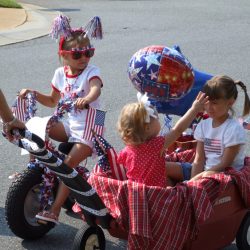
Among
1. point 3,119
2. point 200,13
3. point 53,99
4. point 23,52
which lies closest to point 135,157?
point 3,119

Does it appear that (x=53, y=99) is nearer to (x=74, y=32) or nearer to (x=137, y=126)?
(x=74, y=32)

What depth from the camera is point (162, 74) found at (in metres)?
4.21

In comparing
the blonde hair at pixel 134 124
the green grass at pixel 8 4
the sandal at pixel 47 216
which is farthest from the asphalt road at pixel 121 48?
the green grass at pixel 8 4

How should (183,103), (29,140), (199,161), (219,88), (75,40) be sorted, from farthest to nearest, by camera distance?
(183,103) → (75,40) → (199,161) → (219,88) → (29,140)

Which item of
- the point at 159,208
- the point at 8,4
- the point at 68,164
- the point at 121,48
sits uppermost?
the point at 159,208

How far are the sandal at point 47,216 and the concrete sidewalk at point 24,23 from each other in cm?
836

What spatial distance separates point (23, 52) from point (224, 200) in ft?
26.3

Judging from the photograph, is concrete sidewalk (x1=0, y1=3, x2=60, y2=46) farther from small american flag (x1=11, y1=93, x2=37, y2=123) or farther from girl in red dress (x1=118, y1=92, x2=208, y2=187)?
girl in red dress (x1=118, y1=92, x2=208, y2=187)

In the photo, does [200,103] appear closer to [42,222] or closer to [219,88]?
[219,88]

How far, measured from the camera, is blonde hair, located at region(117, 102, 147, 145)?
12.0ft

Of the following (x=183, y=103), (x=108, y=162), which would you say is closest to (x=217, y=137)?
(x=183, y=103)

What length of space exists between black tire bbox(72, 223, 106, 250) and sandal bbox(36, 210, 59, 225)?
46 cm

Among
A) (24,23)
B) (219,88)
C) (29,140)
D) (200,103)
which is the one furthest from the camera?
(24,23)

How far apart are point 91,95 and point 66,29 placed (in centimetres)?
50
